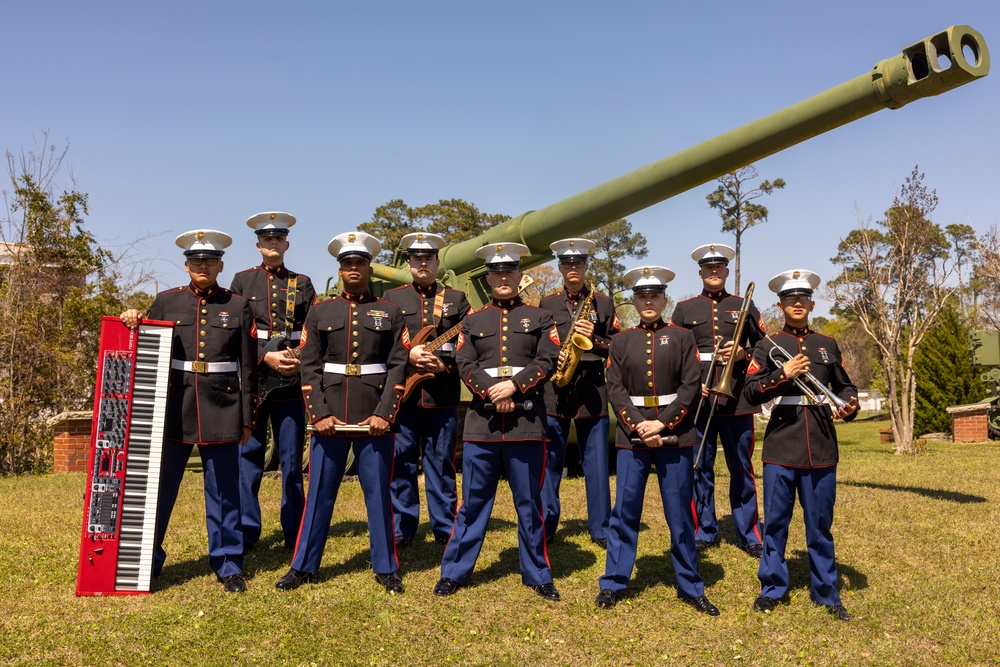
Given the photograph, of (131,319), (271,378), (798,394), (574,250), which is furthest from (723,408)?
(131,319)

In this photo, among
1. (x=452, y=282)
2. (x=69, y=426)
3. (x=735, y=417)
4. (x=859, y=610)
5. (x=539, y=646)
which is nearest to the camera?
(x=539, y=646)

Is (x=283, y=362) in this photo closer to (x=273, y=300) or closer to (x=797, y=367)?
(x=273, y=300)

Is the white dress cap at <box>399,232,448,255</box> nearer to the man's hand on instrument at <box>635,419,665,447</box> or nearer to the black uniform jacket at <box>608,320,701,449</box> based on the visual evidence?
the black uniform jacket at <box>608,320,701,449</box>

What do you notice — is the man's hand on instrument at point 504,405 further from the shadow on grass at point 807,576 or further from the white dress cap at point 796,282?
the shadow on grass at point 807,576

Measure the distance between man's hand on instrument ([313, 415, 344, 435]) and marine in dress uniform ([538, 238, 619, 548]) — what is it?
1786mm

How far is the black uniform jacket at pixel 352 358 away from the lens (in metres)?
5.61

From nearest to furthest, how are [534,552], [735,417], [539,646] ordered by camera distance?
1. [539,646]
2. [534,552]
3. [735,417]

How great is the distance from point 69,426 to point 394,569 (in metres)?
7.91

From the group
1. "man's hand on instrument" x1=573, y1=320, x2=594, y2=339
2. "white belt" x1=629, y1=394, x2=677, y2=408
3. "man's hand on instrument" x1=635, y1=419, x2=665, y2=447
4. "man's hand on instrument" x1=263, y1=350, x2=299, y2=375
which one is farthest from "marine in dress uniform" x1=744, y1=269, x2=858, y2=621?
"man's hand on instrument" x1=263, y1=350, x2=299, y2=375

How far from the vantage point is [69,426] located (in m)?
11.6

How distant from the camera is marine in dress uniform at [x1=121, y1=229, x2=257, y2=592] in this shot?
562 cm

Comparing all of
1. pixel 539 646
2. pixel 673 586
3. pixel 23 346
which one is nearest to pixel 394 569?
pixel 539 646

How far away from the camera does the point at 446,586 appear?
17.9 feet

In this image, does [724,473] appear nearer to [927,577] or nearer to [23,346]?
[927,577]
